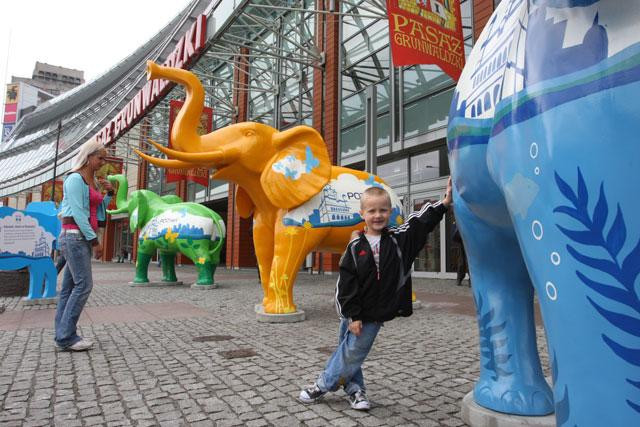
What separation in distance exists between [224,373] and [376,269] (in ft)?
5.02

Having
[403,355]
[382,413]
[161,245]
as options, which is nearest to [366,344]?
[382,413]

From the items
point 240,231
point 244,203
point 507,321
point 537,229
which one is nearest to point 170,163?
point 244,203

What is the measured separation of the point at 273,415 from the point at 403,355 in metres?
1.57

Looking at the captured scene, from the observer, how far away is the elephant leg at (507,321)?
6.27 feet

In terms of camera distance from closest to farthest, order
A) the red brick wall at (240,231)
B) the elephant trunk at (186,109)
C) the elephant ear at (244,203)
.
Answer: the elephant trunk at (186,109), the elephant ear at (244,203), the red brick wall at (240,231)

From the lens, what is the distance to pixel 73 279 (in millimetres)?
3814

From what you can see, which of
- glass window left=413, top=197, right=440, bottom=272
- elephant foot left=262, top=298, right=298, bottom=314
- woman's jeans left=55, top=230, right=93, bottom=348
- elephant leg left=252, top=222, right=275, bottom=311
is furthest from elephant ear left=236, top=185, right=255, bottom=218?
glass window left=413, top=197, right=440, bottom=272

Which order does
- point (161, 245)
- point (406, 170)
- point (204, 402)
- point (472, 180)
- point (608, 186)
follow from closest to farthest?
point (608, 186)
point (472, 180)
point (204, 402)
point (161, 245)
point (406, 170)

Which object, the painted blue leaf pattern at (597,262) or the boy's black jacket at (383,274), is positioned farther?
the boy's black jacket at (383,274)

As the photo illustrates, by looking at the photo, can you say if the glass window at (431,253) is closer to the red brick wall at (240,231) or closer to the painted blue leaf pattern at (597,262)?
the red brick wall at (240,231)

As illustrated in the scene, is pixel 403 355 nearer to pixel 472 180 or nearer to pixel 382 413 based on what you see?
pixel 382 413

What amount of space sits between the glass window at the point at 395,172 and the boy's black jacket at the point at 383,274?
33.6 feet

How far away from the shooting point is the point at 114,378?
3.08 m

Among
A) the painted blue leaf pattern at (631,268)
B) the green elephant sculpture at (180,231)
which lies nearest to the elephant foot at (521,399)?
the painted blue leaf pattern at (631,268)
